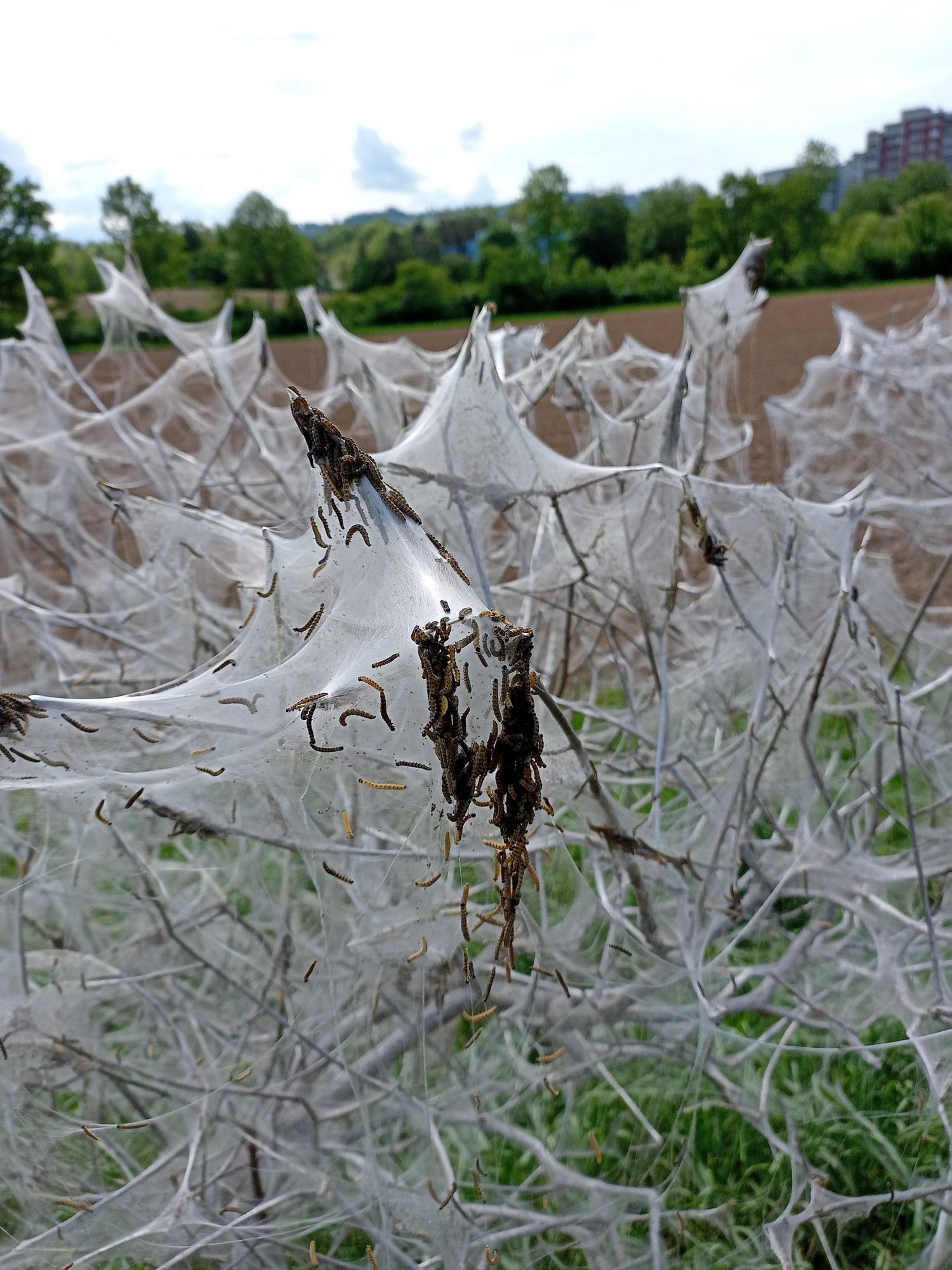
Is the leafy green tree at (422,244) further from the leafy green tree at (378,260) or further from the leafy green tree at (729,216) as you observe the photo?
the leafy green tree at (729,216)

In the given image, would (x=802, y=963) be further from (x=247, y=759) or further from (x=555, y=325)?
(x=555, y=325)

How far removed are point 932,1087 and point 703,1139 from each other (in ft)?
3.22

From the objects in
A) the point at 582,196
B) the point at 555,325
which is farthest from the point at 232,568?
the point at 582,196

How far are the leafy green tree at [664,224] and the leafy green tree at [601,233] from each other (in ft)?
4.13

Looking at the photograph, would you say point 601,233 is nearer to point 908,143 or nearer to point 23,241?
point 23,241

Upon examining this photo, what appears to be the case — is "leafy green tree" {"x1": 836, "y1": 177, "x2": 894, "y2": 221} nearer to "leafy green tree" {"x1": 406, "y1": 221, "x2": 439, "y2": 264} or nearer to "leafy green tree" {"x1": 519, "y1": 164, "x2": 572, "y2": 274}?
"leafy green tree" {"x1": 519, "y1": 164, "x2": 572, "y2": 274}

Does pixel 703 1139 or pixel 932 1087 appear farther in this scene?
pixel 703 1139

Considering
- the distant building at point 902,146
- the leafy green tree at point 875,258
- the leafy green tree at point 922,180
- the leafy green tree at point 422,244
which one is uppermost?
the distant building at point 902,146

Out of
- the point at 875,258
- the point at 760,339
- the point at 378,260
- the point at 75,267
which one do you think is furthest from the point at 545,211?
the point at 760,339

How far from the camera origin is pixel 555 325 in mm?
32562

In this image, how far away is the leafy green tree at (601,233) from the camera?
7044cm

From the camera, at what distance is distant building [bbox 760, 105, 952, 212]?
15200cm

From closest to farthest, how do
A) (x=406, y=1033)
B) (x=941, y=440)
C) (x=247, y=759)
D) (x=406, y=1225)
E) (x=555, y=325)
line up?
(x=247, y=759), (x=406, y=1225), (x=406, y=1033), (x=941, y=440), (x=555, y=325)

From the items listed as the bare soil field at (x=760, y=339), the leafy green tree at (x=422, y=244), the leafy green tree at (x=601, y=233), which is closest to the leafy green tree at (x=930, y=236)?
the bare soil field at (x=760, y=339)
